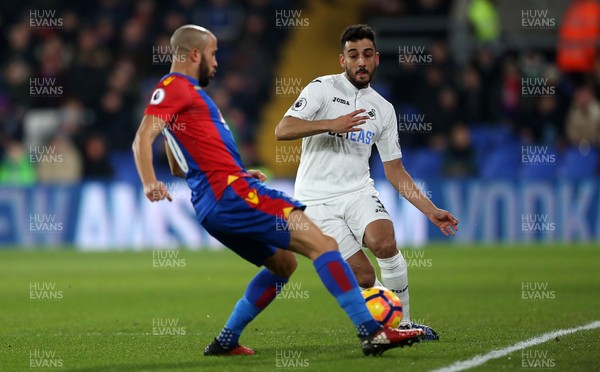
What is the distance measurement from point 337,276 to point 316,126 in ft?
3.79

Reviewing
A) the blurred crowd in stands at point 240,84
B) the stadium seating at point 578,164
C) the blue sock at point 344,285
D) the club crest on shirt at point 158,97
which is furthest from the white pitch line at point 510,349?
the blurred crowd in stands at point 240,84

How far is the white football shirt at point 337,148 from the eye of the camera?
302 inches

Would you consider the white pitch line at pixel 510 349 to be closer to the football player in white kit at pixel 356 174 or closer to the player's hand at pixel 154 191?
the football player in white kit at pixel 356 174

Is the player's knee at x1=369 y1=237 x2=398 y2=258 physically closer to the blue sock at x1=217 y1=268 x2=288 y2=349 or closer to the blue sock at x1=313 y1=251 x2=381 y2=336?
the blue sock at x1=217 y1=268 x2=288 y2=349

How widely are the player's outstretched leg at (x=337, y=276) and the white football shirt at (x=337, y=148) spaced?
1338 millimetres

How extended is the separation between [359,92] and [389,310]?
5.63 feet

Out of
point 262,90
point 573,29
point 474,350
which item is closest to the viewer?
point 474,350

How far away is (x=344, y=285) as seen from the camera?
632cm

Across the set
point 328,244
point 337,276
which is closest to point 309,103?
point 328,244

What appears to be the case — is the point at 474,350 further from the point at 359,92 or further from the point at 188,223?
the point at 188,223

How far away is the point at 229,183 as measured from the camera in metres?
6.33

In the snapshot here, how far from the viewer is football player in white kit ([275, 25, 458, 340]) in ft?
24.6

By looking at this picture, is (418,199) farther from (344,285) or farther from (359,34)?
(344,285)

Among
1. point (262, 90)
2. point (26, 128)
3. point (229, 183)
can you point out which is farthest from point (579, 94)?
point (229, 183)
